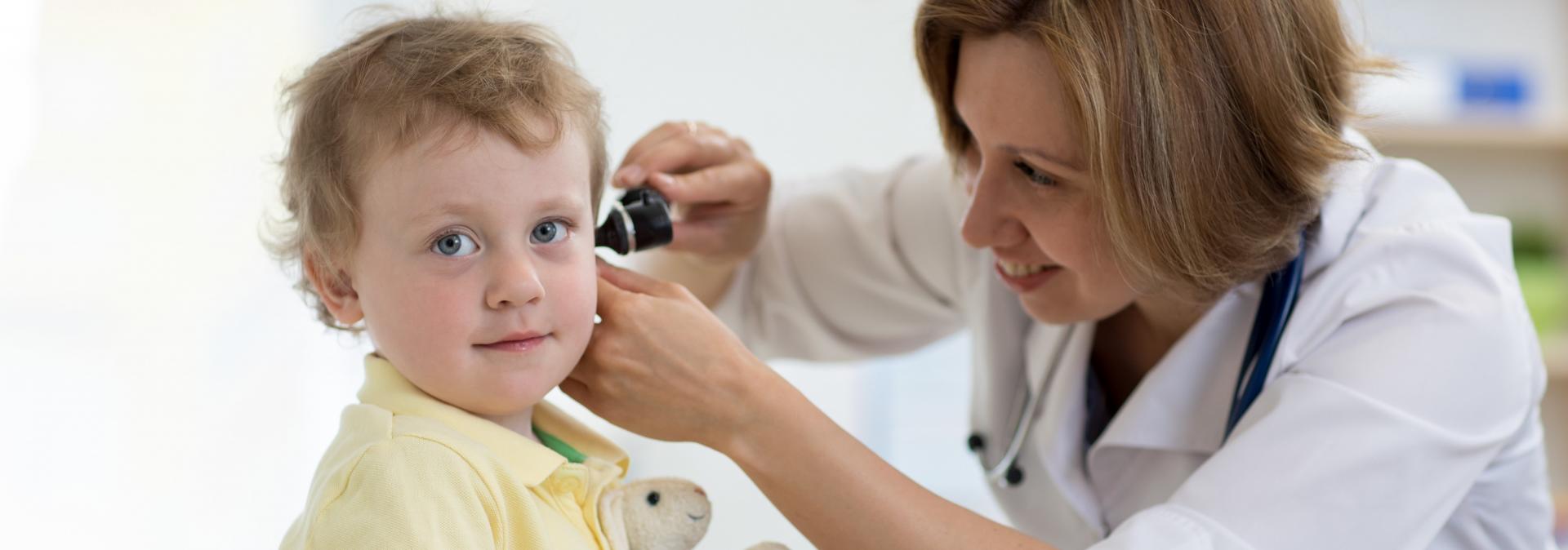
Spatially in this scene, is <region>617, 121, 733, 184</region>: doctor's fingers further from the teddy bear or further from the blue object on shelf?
the blue object on shelf

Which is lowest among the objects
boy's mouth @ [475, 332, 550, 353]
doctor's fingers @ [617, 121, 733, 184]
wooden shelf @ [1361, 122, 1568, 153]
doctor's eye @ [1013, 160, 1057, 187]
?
wooden shelf @ [1361, 122, 1568, 153]

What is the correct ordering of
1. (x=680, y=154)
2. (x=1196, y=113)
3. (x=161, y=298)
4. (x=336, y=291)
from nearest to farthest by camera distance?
(x=336, y=291) < (x=1196, y=113) < (x=680, y=154) < (x=161, y=298)

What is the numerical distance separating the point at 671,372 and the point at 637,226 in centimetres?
17

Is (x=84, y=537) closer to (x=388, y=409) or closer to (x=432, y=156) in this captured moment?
(x=388, y=409)

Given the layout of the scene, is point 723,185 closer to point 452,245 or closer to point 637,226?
point 637,226

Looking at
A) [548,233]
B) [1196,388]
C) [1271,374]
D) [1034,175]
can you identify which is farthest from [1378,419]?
[548,233]

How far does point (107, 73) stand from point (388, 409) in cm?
77

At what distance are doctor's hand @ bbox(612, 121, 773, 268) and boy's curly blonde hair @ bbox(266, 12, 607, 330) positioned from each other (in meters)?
0.27

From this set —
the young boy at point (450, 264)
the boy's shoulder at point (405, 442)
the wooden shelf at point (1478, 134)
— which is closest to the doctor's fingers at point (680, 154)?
the young boy at point (450, 264)

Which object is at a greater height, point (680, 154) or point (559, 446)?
point (680, 154)

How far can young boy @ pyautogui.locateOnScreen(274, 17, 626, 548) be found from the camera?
85 centimetres

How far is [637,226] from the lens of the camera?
111 cm

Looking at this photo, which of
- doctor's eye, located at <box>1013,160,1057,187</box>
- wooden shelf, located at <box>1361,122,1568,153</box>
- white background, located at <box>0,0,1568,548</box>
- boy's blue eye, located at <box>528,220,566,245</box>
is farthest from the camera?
wooden shelf, located at <box>1361,122,1568,153</box>

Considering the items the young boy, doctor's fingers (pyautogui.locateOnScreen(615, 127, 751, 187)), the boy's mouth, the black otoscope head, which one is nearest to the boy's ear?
the young boy
